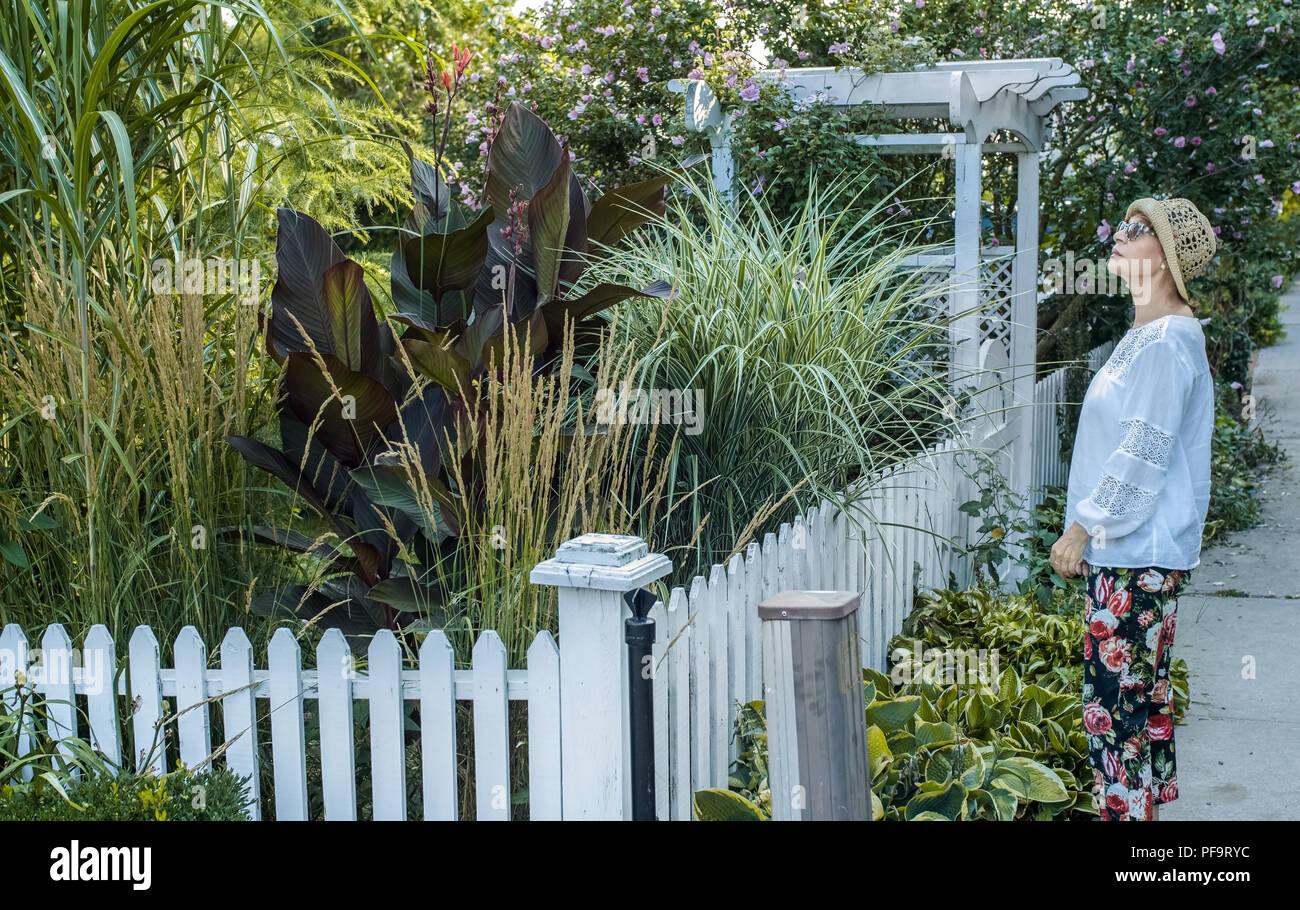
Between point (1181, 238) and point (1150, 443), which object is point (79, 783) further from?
point (1181, 238)

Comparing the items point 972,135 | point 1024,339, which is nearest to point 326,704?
point 972,135

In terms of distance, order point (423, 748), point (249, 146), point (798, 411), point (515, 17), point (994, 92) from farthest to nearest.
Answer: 1. point (515, 17)
2. point (994, 92)
3. point (249, 146)
4. point (798, 411)
5. point (423, 748)

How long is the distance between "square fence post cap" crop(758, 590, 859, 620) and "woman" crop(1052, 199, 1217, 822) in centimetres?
108

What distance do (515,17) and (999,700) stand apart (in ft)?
23.8

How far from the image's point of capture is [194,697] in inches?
119

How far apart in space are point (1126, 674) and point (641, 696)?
4.70ft

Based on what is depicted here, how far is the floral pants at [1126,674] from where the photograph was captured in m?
3.28

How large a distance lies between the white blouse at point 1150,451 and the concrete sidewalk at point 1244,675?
41.3 inches

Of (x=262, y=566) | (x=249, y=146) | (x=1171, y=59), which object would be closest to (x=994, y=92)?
(x=1171, y=59)

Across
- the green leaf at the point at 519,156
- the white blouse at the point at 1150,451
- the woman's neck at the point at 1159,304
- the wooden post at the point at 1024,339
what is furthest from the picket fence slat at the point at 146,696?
the wooden post at the point at 1024,339

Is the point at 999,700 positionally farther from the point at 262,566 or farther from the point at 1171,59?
the point at 1171,59

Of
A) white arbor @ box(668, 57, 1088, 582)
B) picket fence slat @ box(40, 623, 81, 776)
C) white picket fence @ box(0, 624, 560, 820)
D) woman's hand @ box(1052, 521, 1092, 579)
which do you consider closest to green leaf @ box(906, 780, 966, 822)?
woman's hand @ box(1052, 521, 1092, 579)

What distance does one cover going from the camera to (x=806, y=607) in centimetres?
241

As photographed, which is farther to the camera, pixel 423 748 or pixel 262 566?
pixel 262 566
